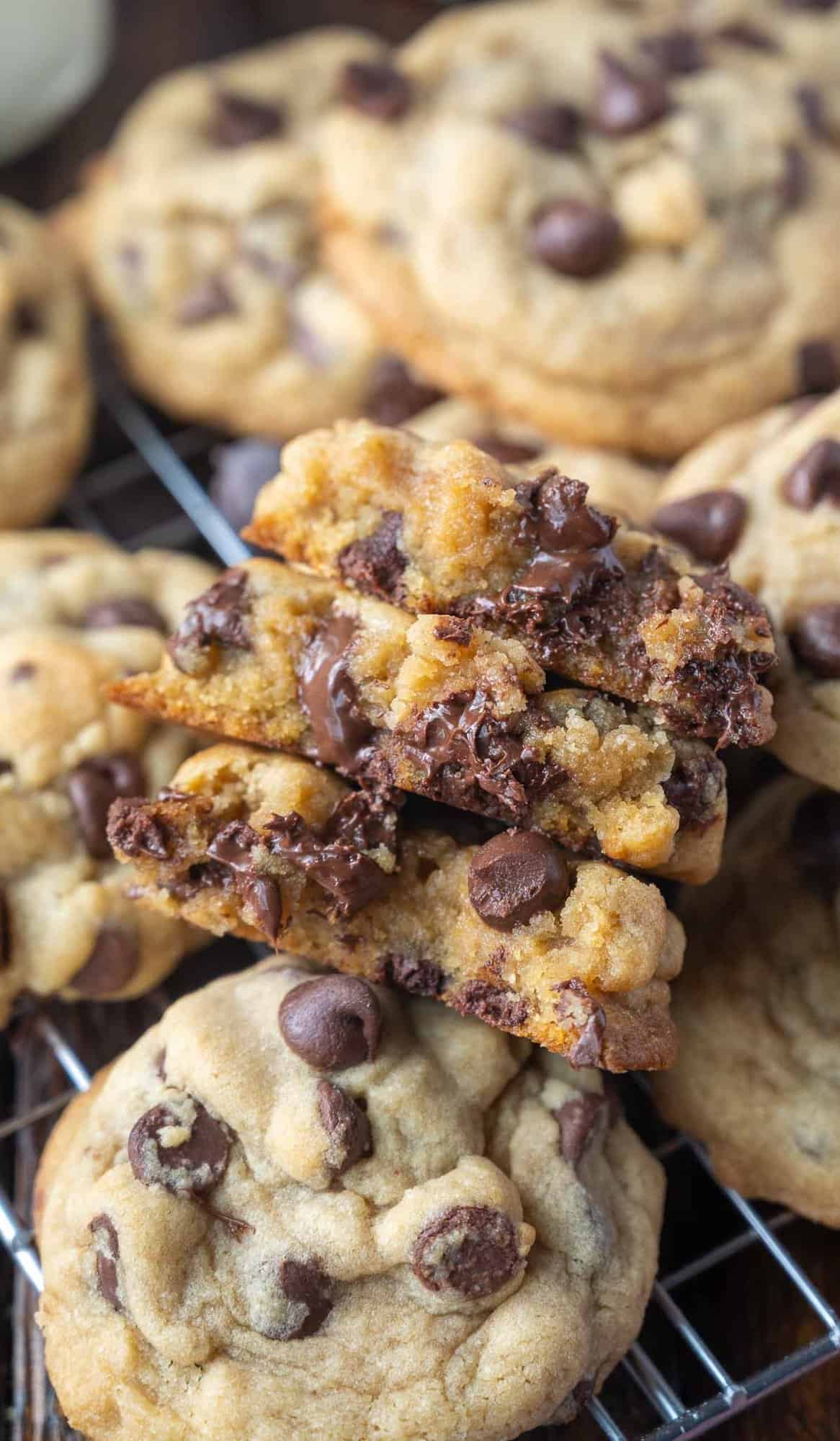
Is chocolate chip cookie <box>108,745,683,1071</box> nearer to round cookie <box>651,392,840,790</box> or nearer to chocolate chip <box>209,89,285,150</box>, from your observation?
round cookie <box>651,392,840,790</box>

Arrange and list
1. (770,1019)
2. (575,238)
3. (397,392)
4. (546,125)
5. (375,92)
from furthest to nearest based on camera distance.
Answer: (397,392) → (375,92) → (546,125) → (575,238) → (770,1019)

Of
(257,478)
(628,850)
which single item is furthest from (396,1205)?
(257,478)

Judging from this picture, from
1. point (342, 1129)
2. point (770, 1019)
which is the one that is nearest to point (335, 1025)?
point (342, 1129)

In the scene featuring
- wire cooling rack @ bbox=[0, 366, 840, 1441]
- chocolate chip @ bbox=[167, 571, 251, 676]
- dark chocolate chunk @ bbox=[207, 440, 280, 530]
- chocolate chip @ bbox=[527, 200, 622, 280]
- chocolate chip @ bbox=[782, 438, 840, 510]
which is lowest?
wire cooling rack @ bbox=[0, 366, 840, 1441]

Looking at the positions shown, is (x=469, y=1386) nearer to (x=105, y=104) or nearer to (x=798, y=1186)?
(x=798, y=1186)

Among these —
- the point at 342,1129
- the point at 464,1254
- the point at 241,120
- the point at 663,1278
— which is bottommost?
the point at 663,1278

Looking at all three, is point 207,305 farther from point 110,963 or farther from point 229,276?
point 110,963

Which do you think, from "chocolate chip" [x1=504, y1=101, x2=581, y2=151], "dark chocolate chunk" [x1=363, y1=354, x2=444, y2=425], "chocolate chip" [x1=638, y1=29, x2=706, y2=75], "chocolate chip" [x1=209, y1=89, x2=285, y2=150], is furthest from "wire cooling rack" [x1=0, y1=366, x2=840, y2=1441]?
"chocolate chip" [x1=638, y1=29, x2=706, y2=75]
